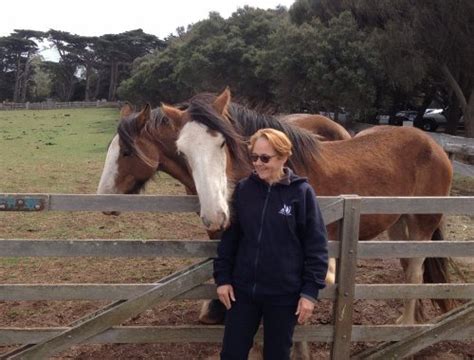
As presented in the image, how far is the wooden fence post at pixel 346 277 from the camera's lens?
3227 mm

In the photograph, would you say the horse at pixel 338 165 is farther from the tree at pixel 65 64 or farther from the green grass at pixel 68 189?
the tree at pixel 65 64

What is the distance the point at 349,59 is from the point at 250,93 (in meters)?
10.3

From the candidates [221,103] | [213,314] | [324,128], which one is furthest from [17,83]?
[221,103]

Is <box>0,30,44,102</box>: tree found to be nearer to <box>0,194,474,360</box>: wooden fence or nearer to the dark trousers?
<box>0,194,474,360</box>: wooden fence

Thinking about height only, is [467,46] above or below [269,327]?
above

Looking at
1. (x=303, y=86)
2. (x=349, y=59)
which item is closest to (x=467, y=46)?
(x=349, y=59)

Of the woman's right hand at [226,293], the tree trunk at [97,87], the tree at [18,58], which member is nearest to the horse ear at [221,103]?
the woman's right hand at [226,293]

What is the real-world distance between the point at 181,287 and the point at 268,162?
3.66ft

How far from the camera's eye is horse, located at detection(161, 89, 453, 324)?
3148 millimetres

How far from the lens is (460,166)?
12.7m

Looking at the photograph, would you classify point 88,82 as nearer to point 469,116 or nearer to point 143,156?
point 469,116

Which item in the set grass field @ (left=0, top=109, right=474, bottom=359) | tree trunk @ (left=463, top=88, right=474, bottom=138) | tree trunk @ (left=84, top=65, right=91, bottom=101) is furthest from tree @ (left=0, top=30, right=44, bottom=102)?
tree trunk @ (left=463, top=88, right=474, bottom=138)

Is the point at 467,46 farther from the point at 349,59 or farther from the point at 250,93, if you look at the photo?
the point at 250,93

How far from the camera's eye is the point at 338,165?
14.3 ft
